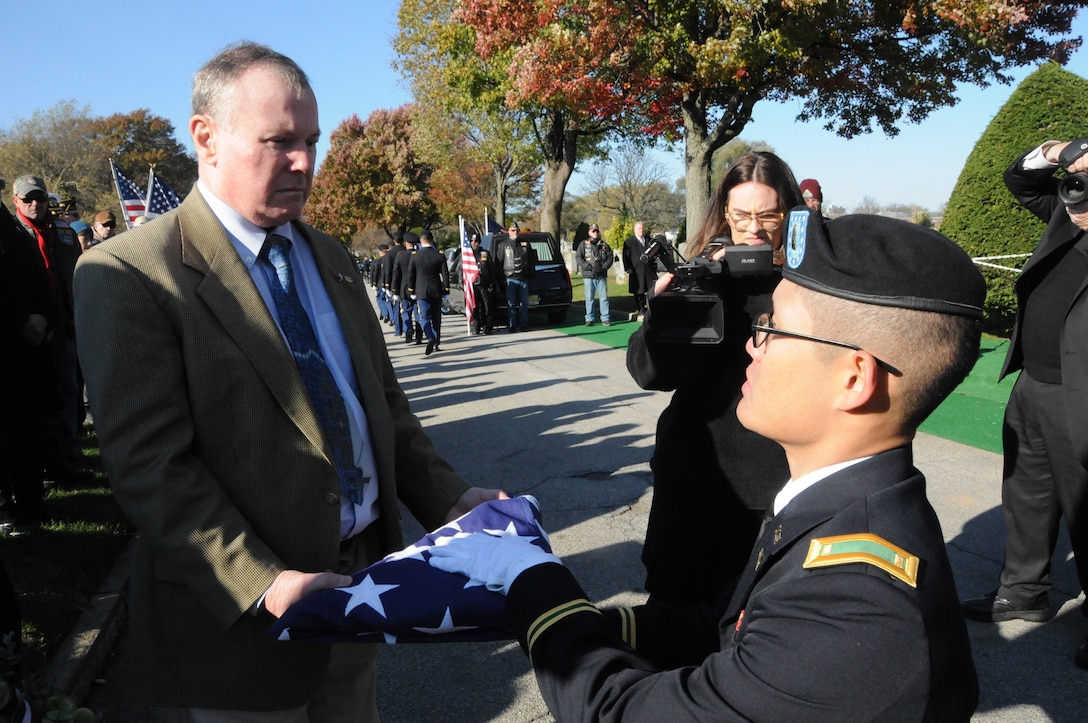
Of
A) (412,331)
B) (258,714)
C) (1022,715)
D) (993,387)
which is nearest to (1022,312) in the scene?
(1022,715)

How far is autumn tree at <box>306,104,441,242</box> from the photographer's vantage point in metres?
58.7

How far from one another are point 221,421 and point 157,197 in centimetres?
1042

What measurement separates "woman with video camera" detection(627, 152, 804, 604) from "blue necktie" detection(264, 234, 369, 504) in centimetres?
103

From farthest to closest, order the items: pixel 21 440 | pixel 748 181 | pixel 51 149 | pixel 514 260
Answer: pixel 51 149
pixel 514 260
pixel 21 440
pixel 748 181

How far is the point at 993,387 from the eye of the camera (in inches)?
388

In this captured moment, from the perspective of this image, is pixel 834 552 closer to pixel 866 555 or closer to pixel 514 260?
pixel 866 555

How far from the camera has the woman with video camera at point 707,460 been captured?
2.57 meters

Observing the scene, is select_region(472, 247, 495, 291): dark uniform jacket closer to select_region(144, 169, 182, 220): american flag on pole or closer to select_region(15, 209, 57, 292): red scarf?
select_region(144, 169, 182, 220): american flag on pole

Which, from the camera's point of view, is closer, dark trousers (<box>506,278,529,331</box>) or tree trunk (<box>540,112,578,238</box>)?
dark trousers (<box>506,278,529,331</box>)

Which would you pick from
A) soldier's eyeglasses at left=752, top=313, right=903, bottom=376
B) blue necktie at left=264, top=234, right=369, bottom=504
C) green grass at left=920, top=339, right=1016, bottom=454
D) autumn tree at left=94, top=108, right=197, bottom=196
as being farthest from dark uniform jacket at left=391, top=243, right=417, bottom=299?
autumn tree at left=94, top=108, right=197, bottom=196

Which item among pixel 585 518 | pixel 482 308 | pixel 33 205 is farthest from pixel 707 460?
pixel 482 308

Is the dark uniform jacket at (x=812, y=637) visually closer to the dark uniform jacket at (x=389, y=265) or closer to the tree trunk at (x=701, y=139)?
the tree trunk at (x=701, y=139)

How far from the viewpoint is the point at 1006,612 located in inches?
166

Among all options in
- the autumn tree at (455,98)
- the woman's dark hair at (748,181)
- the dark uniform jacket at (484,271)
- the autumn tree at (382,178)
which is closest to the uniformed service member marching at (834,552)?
the woman's dark hair at (748,181)
